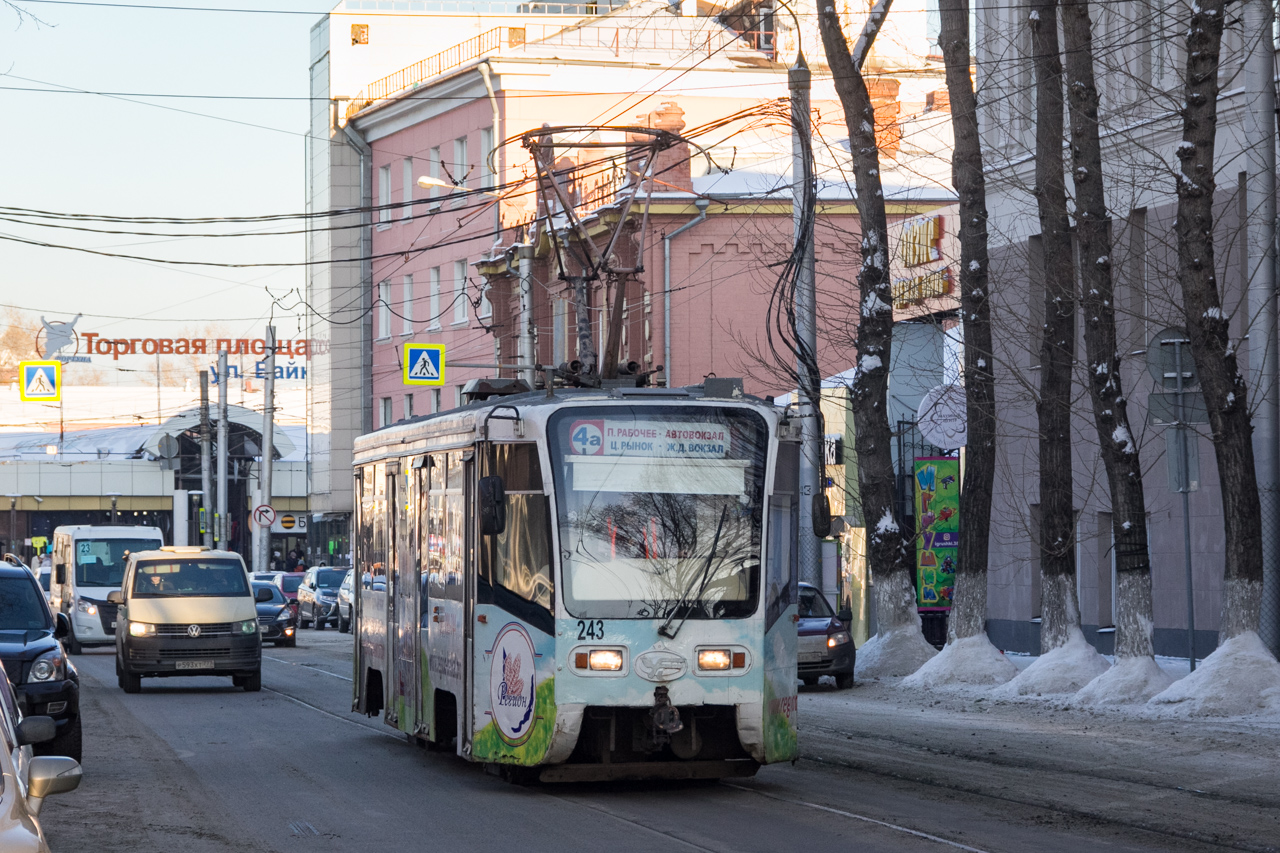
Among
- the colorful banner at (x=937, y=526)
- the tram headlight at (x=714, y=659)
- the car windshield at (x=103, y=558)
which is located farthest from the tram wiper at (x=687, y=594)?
the car windshield at (x=103, y=558)

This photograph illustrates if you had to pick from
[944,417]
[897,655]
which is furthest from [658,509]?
[944,417]

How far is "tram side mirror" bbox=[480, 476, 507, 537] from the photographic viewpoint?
12.5m

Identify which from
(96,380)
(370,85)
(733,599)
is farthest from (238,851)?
(96,380)

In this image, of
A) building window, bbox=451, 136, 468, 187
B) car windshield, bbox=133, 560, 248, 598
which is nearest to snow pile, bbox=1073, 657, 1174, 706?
car windshield, bbox=133, 560, 248, 598

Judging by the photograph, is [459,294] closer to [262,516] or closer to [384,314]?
[384,314]

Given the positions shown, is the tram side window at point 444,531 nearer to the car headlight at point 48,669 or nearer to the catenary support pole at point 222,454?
the car headlight at point 48,669

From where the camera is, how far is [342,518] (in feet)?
220

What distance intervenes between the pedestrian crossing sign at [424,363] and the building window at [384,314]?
19.8 metres

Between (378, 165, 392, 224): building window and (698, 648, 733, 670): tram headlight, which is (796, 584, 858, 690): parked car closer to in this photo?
(698, 648, 733, 670): tram headlight

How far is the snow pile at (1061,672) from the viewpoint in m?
20.9

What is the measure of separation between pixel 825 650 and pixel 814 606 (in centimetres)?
99

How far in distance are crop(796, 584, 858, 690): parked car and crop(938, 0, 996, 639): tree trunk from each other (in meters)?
1.39

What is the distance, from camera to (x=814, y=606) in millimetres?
24797

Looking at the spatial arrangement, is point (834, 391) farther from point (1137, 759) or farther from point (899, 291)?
point (1137, 759)
